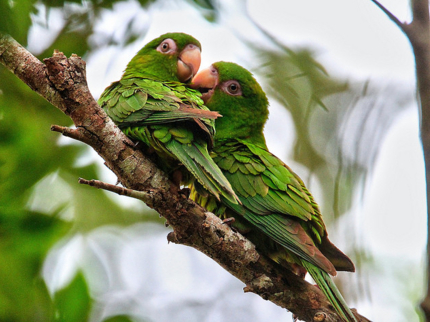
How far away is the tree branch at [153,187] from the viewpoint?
236cm

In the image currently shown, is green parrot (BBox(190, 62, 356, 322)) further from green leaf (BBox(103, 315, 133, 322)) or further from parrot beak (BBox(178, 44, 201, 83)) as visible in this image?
green leaf (BBox(103, 315, 133, 322))

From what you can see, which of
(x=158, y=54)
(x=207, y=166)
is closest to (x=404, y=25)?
(x=207, y=166)

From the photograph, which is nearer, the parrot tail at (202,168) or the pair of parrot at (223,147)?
the parrot tail at (202,168)

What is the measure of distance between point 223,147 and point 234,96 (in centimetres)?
60

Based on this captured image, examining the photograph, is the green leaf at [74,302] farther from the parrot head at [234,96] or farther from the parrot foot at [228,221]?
the parrot head at [234,96]

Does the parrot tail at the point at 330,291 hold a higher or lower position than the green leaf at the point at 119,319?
higher

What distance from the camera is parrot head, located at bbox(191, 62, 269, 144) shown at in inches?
155

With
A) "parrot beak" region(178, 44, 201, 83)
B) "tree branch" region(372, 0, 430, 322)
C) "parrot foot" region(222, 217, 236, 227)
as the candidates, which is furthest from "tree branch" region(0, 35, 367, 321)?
"parrot beak" region(178, 44, 201, 83)

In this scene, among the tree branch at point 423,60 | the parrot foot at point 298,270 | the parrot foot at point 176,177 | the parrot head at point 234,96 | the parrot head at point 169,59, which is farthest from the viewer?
the parrot head at point 234,96

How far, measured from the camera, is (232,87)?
399cm

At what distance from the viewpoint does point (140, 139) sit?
9.08 ft

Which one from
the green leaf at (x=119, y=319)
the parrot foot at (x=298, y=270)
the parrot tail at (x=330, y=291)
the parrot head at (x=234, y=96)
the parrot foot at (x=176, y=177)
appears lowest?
the green leaf at (x=119, y=319)

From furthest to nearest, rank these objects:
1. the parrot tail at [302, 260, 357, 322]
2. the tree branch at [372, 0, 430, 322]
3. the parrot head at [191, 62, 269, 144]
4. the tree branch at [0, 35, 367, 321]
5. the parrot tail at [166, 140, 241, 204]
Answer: the parrot head at [191, 62, 269, 144] < the parrot tail at [302, 260, 357, 322] < the parrot tail at [166, 140, 241, 204] < the tree branch at [0, 35, 367, 321] < the tree branch at [372, 0, 430, 322]

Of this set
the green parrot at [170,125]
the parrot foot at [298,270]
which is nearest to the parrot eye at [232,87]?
the green parrot at [170,125]
